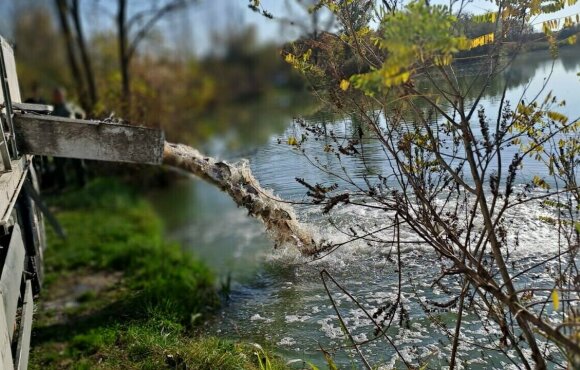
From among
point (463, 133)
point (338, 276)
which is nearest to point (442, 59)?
point (463, 133)

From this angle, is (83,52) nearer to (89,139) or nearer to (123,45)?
(123,45)

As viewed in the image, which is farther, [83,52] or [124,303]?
[83,52]

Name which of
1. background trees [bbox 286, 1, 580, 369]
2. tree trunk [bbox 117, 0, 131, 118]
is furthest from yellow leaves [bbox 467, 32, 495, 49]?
tree trunk [bbox 117, 0, 131, 118]

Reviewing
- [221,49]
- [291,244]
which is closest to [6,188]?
[291,244]

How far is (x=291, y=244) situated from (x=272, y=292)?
68 cm

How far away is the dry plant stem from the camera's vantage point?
21.1 ft

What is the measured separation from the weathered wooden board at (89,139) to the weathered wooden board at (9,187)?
0.25 m

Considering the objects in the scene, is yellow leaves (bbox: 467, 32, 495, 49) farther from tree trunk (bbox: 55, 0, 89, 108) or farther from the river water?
tree trunk (bbox: 55, 0, 89, 108)

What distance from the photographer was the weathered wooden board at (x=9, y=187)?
4.47 metres

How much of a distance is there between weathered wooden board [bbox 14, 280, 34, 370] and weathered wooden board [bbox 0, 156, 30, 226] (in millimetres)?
852

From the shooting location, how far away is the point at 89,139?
5234 millimetres

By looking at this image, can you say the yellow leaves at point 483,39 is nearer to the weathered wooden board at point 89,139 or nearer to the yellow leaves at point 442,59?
the yellow leaves at point 442,59

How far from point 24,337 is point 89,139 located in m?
1.65

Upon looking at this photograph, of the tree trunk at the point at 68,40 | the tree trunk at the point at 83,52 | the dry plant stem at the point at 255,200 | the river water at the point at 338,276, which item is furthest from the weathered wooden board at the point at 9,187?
the tree trunk at the point at 68,40
